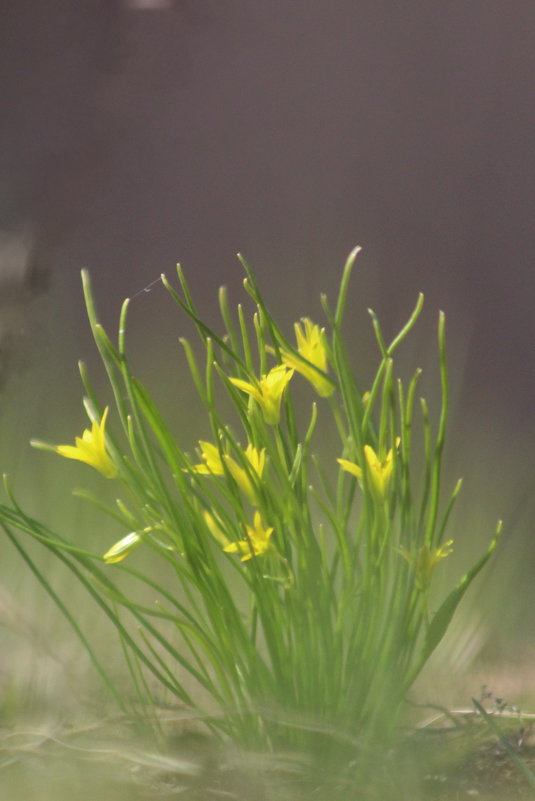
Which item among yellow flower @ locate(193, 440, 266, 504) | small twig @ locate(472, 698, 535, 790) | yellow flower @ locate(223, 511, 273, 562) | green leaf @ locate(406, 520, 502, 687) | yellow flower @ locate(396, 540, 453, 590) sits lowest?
small twig @ locate(472, 698, 535, 790)

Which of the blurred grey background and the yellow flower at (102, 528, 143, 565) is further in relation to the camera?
the blurred grey background

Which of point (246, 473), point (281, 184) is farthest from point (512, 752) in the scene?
point (281, 184)

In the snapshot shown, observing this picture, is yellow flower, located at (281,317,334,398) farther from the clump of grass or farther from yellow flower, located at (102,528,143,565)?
yellow flower, located at (102,528,143,565)

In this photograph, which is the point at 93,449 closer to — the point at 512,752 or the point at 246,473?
the point at 246,473

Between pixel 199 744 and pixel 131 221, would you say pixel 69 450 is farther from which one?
pixel 131 221

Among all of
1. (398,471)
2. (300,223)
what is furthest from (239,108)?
(398,471)

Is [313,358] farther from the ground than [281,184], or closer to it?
closer to it

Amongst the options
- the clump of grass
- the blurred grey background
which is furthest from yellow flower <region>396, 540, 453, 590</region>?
the blurred grey background

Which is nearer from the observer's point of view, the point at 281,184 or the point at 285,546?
the point at 285,546
